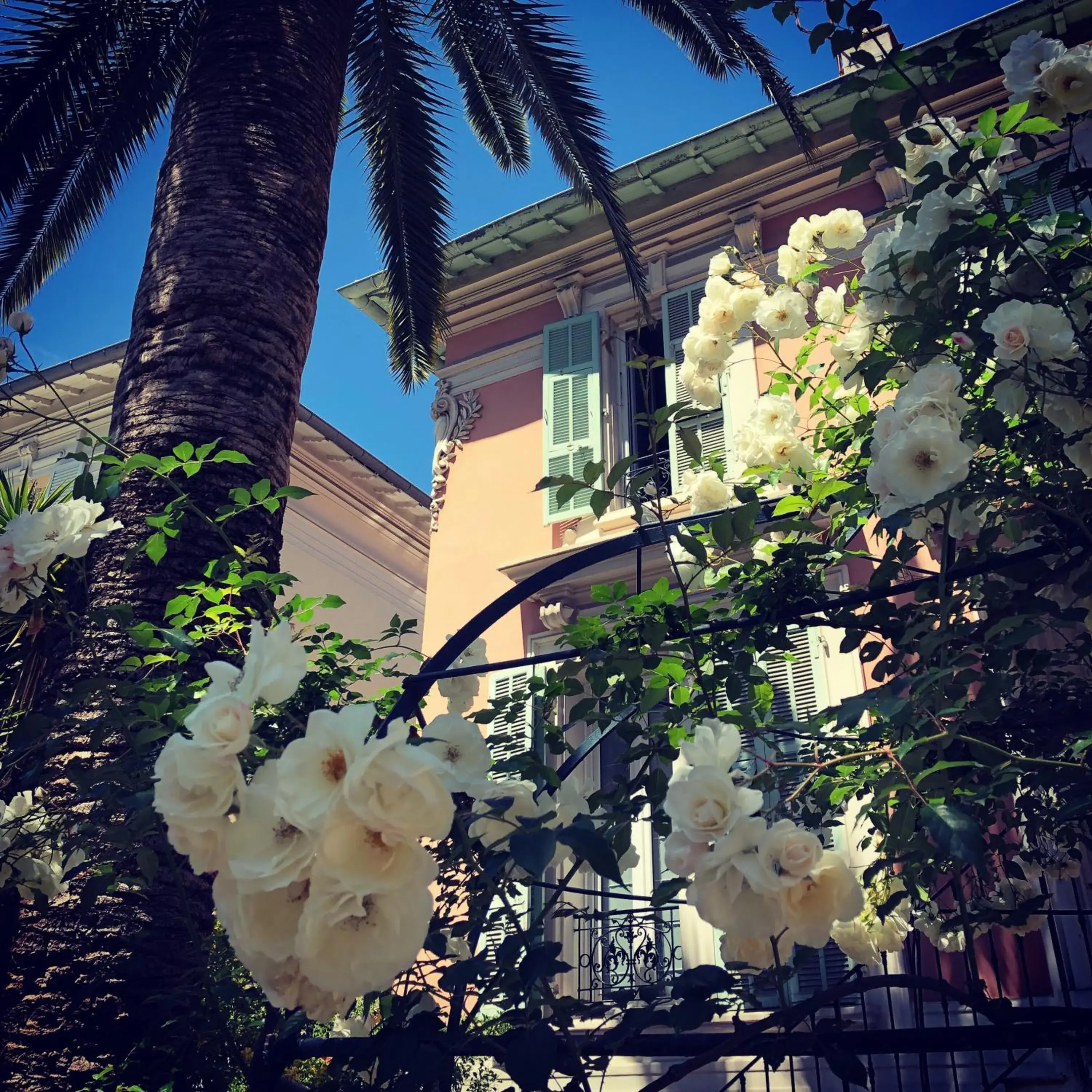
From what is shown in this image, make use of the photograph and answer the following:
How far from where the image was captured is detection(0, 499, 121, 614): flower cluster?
6.30 feet

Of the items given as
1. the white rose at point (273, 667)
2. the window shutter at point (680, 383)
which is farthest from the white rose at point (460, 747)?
the window shutter at point (680, 383)

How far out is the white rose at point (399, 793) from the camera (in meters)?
0.91

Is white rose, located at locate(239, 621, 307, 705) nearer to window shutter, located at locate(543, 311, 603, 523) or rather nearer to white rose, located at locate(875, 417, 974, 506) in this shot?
white rose, located at locate(875, 417, 974, 506)

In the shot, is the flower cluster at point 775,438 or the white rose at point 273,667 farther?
the flower cluster at point 775,438

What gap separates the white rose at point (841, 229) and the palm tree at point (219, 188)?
1.93 m

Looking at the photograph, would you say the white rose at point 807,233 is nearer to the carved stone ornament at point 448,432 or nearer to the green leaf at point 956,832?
the green leaf at point 956,832

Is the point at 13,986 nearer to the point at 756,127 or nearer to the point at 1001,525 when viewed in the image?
the point at 1001,525

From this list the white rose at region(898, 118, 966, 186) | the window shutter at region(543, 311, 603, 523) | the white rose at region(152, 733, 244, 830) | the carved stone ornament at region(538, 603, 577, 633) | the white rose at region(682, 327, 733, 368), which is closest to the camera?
the white rose at region(152, 733, 244, 830)

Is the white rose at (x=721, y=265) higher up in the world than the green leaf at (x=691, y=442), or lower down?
higher up

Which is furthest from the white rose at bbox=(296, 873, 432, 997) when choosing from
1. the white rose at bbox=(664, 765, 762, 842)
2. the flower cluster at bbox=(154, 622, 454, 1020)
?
the white rose at bbox=(664, 765, 762, 842)

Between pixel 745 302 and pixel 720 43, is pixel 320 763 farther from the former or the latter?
pixel 720 43

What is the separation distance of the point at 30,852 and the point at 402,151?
16.5ft

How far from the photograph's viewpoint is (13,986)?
2406 mm

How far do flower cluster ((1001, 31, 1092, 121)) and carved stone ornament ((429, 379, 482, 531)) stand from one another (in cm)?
748
